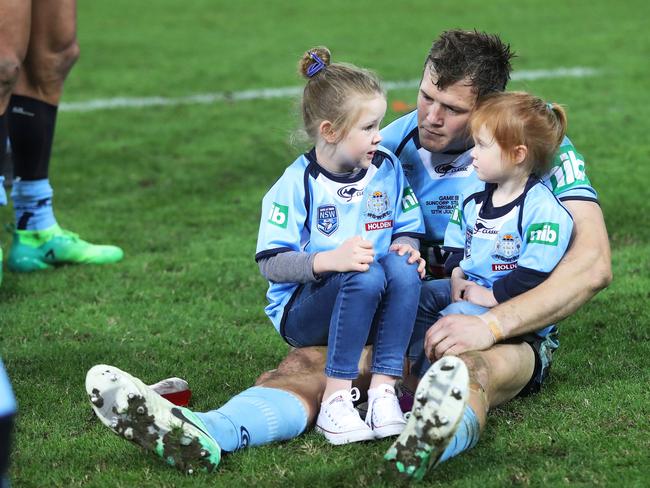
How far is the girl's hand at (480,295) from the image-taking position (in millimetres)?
3863

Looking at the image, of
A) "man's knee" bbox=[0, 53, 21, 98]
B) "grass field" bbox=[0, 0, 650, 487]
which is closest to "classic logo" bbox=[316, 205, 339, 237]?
"grass field" bbox=[0, 0, 650, 487]

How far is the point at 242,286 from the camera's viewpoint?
570 cm

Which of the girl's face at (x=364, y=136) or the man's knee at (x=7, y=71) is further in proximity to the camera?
the man's knee at (x=7, y=71)

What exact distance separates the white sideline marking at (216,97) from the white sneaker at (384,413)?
7.11m

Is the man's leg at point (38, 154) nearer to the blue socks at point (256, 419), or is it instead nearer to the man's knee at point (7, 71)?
the man's knee at point (7, 71)

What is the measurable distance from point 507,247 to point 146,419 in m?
1.36

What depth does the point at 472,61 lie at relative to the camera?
13.5 feet

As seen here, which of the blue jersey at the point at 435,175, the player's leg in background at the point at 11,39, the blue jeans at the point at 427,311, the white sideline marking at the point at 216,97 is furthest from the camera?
the white sideline marking at the point at 216,97

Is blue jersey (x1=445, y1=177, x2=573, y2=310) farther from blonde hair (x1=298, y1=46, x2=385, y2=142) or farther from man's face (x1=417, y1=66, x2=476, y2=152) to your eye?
blonde hair (x1=298, y1=46, x2=385, y2=142)

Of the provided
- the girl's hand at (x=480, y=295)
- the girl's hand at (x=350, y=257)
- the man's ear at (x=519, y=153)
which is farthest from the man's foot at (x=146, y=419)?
the man's ear at (x=519, y=153)

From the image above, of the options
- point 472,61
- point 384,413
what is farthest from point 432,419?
point 472,61

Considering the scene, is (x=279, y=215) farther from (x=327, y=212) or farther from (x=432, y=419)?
(x=432, y=419)

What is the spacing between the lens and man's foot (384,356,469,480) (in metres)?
3.09

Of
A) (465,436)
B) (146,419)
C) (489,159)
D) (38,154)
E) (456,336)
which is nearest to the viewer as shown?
(146,419)
